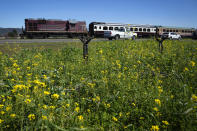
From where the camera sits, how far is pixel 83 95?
3395 mm

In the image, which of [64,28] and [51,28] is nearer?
[51,28]

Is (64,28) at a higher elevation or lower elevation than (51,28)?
higher

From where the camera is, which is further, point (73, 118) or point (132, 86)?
point (132, 86)

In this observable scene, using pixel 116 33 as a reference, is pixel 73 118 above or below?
below

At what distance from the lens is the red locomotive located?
25031mm

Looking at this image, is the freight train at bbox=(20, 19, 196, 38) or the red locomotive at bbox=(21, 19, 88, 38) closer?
the red locomotive at bbox=(21, 19, 88, 38)

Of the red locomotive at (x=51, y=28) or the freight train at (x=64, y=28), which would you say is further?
the freight train at (x=64, y=28)

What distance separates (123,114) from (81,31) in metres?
28.1

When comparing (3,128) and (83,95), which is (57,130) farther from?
(83,95)

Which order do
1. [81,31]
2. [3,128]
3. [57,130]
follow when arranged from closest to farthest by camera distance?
[57,130] < [3,128] < [81,31]

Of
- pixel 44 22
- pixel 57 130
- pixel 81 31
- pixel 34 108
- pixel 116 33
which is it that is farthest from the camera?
pixel 81 31

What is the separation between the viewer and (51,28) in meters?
26.6

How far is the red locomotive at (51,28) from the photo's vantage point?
25031 millimetres

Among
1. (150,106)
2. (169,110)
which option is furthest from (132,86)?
(169,110)
